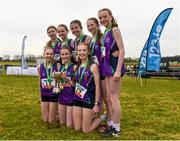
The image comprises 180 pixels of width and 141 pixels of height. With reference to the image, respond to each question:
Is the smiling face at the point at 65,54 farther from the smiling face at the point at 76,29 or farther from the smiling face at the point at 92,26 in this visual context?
the smiling face at the point at 92,26

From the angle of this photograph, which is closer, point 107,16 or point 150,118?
point 107,16

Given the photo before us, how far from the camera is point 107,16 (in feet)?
16.1

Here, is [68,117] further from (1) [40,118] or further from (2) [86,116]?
(1) [40,118]

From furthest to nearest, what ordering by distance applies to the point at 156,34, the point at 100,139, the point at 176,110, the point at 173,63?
the point at 173,63 < the point at 156,34 < the point at 176,110 < the point at 100,139

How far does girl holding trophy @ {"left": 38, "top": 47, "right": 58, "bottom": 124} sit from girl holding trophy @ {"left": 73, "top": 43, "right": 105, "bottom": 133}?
60 centimetres

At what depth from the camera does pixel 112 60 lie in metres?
4.87

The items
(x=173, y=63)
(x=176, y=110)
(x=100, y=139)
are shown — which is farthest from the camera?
(x=173, y=63)

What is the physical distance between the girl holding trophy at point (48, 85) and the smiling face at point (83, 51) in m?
0.73

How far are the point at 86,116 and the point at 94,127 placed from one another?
26 centimetres

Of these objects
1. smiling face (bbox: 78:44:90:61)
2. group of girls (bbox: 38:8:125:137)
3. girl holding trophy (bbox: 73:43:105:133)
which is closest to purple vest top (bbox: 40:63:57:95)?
group of girls (bbox: 38:8:125:137)

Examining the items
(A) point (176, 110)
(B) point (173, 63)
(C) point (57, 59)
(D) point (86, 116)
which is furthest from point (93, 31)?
(B) point (173, 63)

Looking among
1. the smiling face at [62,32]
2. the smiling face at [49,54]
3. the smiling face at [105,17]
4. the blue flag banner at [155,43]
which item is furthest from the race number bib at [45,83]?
the blue flag banner at [155,43]

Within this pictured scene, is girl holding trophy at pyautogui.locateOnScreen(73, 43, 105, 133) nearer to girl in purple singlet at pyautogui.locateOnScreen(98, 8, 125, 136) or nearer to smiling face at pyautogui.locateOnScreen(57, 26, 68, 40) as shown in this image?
girl in purple singlet at pyautogui.locateOnScreen(98, 8, 125, 136)

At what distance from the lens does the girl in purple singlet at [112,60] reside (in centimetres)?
479
